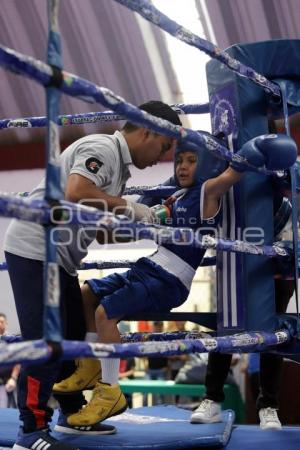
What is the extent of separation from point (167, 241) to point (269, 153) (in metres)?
0.42

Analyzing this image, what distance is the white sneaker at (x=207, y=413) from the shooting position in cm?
204

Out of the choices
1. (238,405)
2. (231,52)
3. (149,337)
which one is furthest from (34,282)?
(238,405)

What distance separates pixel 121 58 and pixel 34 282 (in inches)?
154

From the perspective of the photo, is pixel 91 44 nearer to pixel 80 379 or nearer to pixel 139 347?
pixel 80 379

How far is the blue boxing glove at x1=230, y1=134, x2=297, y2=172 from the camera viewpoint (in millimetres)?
1643

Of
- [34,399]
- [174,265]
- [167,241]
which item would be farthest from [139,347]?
[174,265]

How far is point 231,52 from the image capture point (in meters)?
1.88

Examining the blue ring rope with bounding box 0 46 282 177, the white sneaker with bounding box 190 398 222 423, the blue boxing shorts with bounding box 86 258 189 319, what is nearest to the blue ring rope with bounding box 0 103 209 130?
the blue boxing shorts with bounding box 86 258 189 319

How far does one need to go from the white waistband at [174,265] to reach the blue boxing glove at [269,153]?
13.8 inches

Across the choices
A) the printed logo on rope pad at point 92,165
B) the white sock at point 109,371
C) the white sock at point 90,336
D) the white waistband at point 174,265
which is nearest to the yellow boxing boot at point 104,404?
the white sock at point 109,371

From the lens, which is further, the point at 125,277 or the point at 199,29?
the point at 199,29

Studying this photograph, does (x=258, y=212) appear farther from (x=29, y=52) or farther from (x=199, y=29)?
(x=29, y=52)

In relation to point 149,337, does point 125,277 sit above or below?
above

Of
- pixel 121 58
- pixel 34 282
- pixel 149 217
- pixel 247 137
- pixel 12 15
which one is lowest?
pixel 34 282
